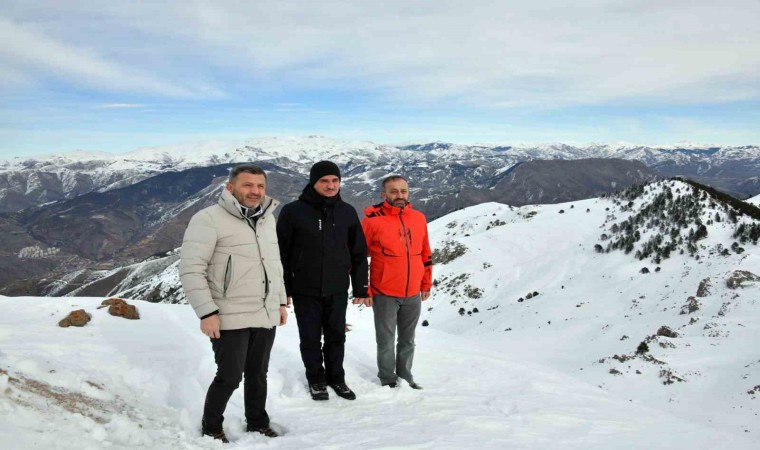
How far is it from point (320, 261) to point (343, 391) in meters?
2.02

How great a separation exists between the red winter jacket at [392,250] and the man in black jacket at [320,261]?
0.39 meters

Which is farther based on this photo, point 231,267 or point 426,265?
point 426,265

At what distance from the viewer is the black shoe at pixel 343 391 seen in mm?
6422

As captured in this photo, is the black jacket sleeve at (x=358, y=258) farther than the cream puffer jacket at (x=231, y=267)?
Yes

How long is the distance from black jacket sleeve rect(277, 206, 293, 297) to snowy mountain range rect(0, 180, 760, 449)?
1.75 metres

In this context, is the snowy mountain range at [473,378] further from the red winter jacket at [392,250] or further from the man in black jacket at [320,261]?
the red winter jacket at [392,250]

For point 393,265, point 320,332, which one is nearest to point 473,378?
point 393,265

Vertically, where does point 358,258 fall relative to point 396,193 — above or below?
below

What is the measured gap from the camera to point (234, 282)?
4.73m

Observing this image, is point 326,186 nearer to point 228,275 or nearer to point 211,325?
point 228,275

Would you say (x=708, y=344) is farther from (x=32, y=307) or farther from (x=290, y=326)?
(x=32, y=307)

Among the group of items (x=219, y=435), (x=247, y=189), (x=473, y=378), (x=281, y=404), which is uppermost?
(x=247, y=189)

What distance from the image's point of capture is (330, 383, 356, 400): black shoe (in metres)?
6.42

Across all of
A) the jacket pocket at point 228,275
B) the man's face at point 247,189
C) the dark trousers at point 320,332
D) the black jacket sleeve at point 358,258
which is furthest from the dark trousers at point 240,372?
the black jacket sleeve at point 358,258
